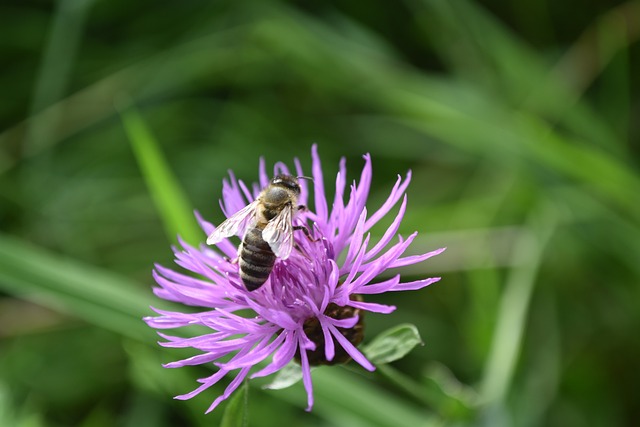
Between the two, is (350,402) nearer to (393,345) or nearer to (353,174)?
(393,345)

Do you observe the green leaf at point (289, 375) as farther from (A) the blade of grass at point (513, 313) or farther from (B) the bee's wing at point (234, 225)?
(A) the blade of grass at point (513, 313)

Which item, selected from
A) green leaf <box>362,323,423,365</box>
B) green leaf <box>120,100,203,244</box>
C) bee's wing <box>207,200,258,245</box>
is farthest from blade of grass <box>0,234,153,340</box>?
green leaf <box>362,323,423,365</box>

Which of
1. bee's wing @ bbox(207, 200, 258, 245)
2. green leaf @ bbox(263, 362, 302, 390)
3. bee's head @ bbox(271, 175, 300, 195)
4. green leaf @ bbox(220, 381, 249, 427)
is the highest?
bee's head @ bbox(271, 175, 300, 195)

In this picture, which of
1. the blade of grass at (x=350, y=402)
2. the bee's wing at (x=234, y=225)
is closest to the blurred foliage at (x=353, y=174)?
the blade of grass at (x=350, y=402)

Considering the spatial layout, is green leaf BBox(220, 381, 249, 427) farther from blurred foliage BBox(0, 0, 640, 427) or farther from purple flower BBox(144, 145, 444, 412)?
blurred foliage BBox(0, 0, 640, 427)

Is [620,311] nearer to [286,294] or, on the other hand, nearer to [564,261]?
[564,261]

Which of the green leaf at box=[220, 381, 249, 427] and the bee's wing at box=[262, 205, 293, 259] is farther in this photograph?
the bee's wing at box=[262, 205, 293, 259]

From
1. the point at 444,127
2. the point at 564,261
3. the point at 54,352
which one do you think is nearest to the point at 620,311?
the point at 564,261
